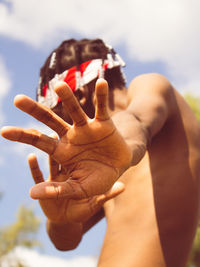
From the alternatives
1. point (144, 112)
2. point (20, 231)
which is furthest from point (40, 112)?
point (20, 231)

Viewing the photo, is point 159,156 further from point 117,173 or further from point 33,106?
point 33,106

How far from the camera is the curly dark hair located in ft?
9.76

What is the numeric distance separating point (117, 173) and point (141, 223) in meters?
0.93

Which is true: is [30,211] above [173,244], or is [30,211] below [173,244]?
below

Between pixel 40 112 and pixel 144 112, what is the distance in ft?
2.13

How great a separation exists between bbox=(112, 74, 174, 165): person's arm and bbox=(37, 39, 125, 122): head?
50cm

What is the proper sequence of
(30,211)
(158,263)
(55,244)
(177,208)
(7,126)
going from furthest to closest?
(30,211), (55,244), (177,208), (158,263), (7,126)

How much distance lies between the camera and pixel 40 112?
1.38m

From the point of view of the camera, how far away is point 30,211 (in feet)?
52.0

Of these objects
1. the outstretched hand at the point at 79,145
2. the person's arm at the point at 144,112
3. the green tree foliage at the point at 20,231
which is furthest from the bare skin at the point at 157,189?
the green tree foliage at the point at 20,231

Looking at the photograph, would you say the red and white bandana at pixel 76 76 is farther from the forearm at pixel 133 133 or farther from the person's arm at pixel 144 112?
the forearm at pixel 133 133

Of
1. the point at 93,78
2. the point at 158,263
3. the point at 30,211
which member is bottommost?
the point at 30,211

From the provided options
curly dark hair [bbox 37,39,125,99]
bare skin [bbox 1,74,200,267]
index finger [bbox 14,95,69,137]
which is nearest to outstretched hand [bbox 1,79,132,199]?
index finger [bbox 14,95,69,137]

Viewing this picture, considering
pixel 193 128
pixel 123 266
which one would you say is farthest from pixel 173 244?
pixel 193 128
